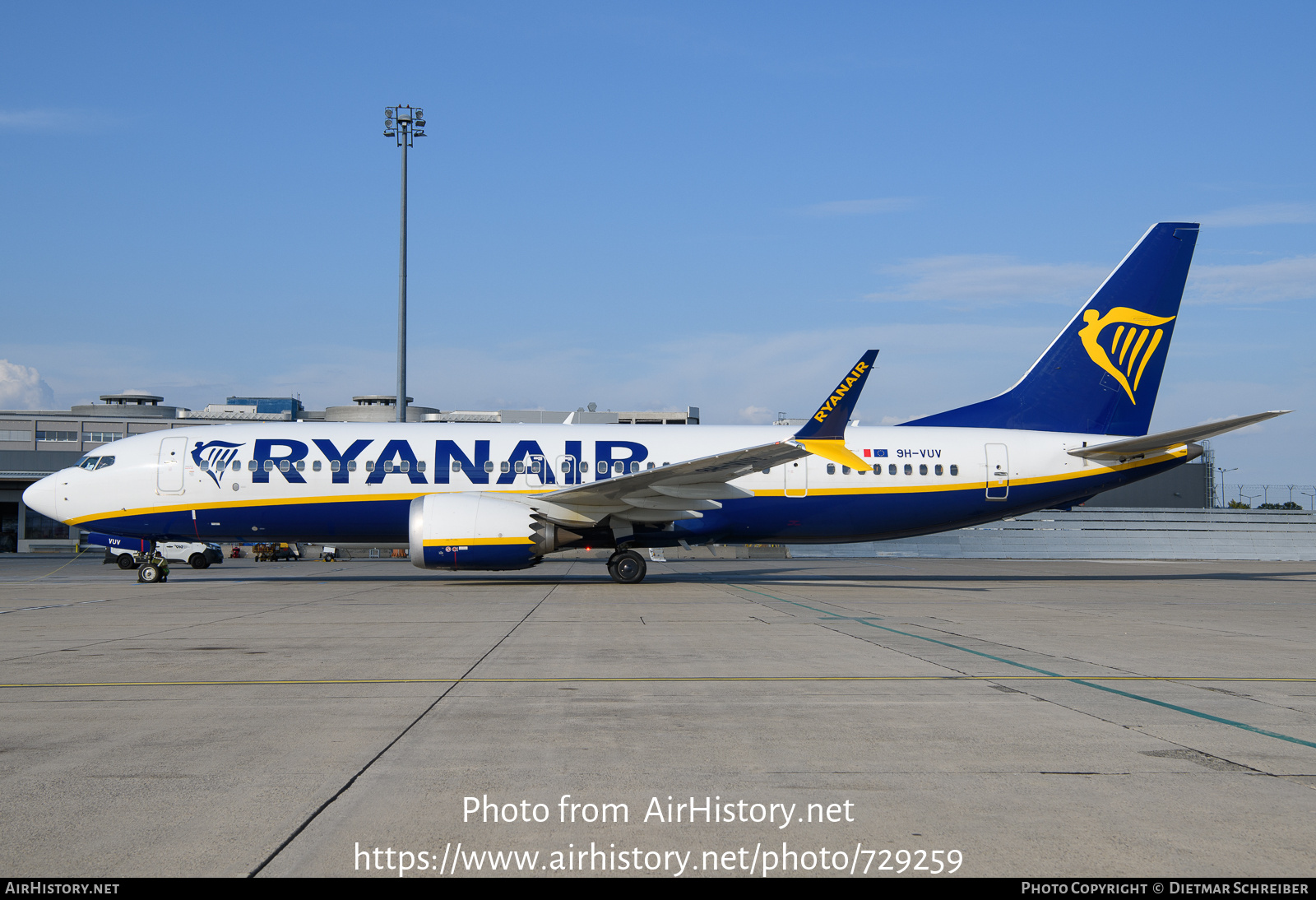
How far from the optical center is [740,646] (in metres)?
11.4

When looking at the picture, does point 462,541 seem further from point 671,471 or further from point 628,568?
point 671,471

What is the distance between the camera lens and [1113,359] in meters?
25.7

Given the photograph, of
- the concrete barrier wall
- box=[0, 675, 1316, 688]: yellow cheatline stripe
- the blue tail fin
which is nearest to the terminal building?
the concrete barrier wall

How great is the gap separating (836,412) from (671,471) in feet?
13.4

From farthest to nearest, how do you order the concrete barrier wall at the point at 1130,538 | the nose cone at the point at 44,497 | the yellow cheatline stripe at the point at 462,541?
the concrete barrier wall at the point at 1130,538 → the nose cone at the point at 44,497 → the yellow cheatline stripe at the point at 462,541

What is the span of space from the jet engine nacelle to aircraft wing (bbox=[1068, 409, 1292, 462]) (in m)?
14.4

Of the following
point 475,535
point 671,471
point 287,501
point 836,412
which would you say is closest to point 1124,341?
point 836,412

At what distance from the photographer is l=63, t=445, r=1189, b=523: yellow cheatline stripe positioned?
2286 cm

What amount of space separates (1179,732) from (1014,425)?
2037 centimetres

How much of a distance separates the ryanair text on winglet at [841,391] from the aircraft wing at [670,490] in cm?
99

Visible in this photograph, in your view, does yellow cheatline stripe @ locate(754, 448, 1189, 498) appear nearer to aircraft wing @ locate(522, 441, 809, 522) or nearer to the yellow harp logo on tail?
aircraft wing @ locate(522, 441, 809, 522)

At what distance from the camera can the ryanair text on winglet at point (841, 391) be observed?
20.9m

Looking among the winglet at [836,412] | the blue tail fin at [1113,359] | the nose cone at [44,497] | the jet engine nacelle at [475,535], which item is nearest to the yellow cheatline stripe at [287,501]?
the jet engine nacelle at [475,535]

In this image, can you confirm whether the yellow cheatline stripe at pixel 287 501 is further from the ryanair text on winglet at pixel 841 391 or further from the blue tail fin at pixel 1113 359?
the blue tail fin at pixel 1113 359
